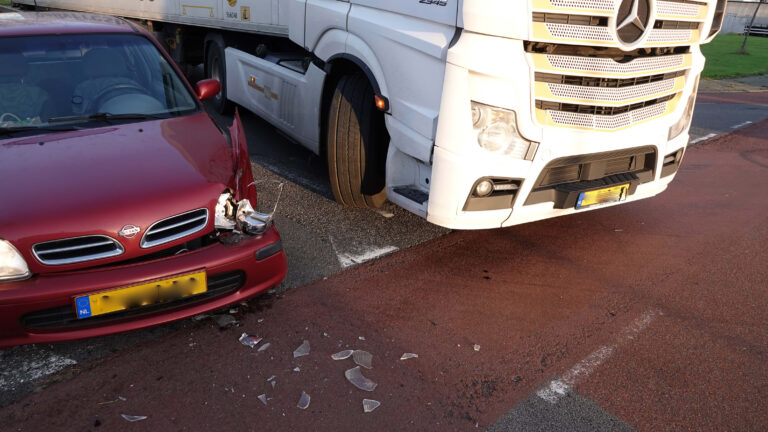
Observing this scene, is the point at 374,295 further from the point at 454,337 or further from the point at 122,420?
the point at 122,420

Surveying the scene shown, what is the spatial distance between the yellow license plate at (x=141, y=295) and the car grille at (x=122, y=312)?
60mm

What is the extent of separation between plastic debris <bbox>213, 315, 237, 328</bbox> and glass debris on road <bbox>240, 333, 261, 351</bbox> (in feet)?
0.47

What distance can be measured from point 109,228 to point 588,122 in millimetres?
2849

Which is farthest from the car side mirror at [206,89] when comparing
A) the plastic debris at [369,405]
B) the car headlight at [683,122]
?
the car headlight at [683,122]

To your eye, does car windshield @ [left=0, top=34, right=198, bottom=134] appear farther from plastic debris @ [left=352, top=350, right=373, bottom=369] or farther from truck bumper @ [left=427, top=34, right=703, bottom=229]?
plastic debris @ [left=352, top=350, right=373, bottom=369]

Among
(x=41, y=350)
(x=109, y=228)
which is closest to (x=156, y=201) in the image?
(x=109, y=228)

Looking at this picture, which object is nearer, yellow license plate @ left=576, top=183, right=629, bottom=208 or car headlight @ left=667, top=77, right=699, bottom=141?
yellow license plate @ left=576, top=183, right=629, bottom=208

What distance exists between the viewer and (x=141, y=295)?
284 cm

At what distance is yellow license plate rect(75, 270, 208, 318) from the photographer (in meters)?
2.74

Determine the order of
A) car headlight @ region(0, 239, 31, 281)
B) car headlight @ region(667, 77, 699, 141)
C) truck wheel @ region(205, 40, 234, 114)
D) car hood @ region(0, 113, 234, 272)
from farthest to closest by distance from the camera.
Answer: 1. truck wheel @ region(205, 40, 234, 114)
2. car headlight @ region(667, 77, 699, 141)
3. car hood @ region(0, 113, 234, 272)
4. car headlight @ region(0, 239, 31, 281)

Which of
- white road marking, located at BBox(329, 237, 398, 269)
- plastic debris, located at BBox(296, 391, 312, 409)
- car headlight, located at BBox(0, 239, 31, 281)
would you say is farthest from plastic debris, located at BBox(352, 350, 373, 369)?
car headlight, located at BBox(0, 239, 31, 281)

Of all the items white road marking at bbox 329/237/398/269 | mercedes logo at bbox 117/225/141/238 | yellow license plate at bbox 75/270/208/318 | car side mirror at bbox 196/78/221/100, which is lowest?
white road marking at bbox 329/237/398/269

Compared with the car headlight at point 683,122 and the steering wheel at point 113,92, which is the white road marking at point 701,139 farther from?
the steering wheel at point 113,92

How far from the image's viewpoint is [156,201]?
2.95 metres
